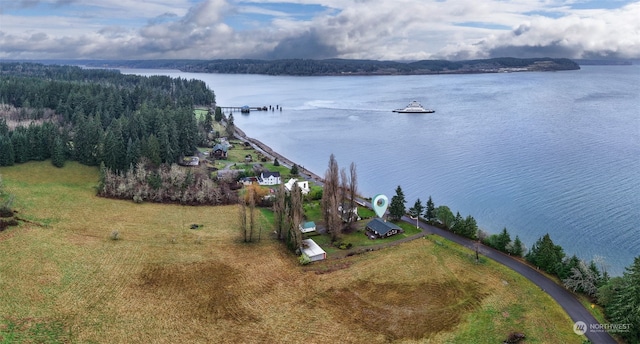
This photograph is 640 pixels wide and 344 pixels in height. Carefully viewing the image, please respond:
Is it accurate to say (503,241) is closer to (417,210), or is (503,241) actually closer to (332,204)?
(417,210)

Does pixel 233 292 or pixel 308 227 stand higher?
pixel 308 227

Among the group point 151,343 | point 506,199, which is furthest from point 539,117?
point 151,343

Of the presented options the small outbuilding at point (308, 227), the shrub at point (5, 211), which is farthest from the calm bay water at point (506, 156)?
the shrub at point (5, 211)

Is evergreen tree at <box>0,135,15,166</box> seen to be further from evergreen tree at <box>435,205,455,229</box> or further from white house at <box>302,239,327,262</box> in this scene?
evergreen tree at <box>435,205,455,229</box>

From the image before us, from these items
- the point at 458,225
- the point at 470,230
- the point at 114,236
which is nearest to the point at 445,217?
the point at 458,225

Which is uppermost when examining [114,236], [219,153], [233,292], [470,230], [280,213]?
[219,153]

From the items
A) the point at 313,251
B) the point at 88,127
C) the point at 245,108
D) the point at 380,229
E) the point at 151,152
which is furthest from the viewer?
the point at 245,108

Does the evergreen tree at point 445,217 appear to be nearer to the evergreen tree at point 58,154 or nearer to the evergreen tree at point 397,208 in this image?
the evergreen tree at point 397,208
